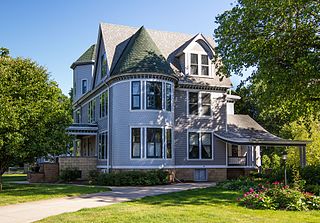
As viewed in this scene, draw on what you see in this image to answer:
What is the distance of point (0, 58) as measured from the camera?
19.4 meters

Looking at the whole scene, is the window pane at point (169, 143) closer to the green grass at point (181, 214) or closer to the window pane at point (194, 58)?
the window pane at point (194, 58)

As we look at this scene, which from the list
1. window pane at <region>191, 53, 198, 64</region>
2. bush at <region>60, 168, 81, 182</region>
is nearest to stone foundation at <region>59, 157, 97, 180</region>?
bush at <region>60, 168, 81, 182</region>

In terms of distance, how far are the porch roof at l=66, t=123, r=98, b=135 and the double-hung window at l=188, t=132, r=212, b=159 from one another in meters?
7.46

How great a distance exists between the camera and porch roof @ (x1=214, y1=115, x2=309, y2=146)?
2559cm

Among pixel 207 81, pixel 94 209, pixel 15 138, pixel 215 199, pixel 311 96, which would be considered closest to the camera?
pixel 94 209

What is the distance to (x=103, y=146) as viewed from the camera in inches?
1048

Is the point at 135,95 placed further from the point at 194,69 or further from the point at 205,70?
the point at 205,70

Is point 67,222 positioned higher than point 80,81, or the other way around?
point 80,81

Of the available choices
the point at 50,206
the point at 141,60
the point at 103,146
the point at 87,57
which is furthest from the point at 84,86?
the point at 50,206

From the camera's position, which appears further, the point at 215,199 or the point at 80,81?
the point at 80,81

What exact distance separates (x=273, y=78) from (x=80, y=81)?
63.1 feet

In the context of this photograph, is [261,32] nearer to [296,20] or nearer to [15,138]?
[296,20]

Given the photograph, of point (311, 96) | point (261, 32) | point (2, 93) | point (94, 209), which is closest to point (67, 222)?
point (94, 209)

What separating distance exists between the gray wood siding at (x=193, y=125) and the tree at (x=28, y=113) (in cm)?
862
